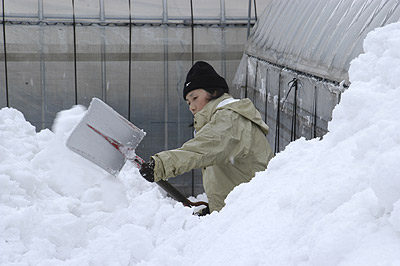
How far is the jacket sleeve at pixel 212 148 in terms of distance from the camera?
3100 mm

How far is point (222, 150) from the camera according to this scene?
3.25 meters

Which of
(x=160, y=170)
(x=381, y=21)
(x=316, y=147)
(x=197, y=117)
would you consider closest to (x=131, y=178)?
(x=197, y=117)

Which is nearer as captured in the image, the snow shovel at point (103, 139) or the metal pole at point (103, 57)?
the snow shovel at point (103, 139)

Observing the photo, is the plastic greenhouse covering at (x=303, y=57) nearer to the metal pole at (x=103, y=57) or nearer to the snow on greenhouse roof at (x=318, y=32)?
the snow on greenhouse roof at (x=318, y=32)

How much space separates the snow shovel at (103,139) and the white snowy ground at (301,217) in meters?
0.32

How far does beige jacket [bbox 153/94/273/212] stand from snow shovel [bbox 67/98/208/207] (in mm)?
250

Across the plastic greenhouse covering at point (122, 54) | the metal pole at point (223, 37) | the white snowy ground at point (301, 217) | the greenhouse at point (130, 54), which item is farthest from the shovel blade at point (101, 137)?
the metal pole at point (223, 37)

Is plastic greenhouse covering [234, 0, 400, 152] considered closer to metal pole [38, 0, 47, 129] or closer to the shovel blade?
the shovel blade

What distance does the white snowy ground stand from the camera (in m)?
1.39

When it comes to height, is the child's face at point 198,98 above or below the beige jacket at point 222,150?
above

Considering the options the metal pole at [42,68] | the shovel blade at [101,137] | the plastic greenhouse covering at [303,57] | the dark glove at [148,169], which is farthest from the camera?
the metal pole at [42,68]

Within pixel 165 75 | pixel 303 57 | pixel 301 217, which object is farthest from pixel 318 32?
pixel 301 217

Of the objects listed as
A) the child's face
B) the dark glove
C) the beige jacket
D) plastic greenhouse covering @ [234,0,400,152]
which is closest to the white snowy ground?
the dark glove

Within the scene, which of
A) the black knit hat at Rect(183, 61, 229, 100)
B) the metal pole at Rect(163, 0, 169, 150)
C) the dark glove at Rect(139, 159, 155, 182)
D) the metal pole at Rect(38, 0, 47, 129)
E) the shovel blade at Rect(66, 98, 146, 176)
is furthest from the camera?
the metal pole at Rect(163, 0, 169, 150)
